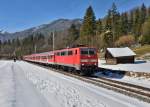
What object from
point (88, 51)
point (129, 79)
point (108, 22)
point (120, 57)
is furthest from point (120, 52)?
point (108, 22)

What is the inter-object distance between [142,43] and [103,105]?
9167 centimetres

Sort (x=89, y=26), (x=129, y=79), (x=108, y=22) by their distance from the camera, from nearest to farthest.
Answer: (x=129, y=79) < (x=89, y=26) < (x=108, y=22)

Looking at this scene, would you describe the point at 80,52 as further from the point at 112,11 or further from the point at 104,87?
the point at 112,11

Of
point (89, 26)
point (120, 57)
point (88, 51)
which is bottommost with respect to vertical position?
point (120, 57)

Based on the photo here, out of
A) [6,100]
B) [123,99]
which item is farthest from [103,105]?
[6,100]

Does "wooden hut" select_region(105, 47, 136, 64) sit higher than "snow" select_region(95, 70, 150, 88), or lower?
higher

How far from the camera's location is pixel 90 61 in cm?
3080

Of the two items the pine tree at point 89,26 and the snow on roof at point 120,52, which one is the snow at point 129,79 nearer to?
the snow on roof at point 120,52

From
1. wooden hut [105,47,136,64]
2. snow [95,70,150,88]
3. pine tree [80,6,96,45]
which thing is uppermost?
pine tree [80,6,96,45]

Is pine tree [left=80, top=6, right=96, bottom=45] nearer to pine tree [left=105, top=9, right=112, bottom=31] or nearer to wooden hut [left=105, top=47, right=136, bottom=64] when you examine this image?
pine tree [left=105, top=9, right=112, bottom=31]

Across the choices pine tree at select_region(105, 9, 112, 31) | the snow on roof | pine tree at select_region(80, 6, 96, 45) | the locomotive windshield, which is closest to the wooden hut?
the snow on roof

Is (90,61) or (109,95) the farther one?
(90,61)

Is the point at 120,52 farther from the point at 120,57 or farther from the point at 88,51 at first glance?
the point at 88,51

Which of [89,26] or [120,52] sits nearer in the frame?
[120,52]
